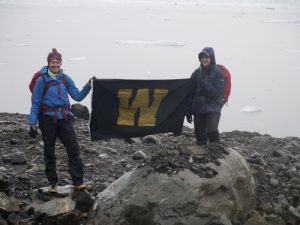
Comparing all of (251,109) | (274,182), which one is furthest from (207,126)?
(251,109)

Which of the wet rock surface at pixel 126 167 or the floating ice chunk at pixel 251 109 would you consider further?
the floating ice chunk at pixel 251 109

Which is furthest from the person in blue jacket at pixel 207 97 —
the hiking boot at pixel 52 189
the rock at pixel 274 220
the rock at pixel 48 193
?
the hiking boot at pixel 52 189

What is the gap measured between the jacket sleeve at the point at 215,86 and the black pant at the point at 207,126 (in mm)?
298

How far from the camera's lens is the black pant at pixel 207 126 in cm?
625

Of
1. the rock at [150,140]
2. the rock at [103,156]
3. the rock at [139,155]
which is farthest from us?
the rock at [150,140]

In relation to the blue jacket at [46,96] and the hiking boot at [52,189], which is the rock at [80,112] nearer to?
the hiking boot at [52,189]

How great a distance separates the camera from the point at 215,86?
6070mm

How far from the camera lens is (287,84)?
57.6 feet

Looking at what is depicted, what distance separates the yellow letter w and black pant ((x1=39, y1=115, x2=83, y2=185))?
1232mm

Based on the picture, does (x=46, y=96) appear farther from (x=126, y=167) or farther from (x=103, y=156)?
(x=103, y=156)

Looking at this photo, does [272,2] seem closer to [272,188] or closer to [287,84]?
[287,84]

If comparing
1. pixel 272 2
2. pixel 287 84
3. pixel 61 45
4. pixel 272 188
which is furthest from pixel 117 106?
pixel 272 2

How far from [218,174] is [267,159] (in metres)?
3.43

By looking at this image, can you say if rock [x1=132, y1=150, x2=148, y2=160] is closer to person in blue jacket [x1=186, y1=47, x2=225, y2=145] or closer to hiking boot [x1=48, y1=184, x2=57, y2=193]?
person in blue jacket [x1=186, y1=47, x2=225, y2=145]
